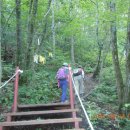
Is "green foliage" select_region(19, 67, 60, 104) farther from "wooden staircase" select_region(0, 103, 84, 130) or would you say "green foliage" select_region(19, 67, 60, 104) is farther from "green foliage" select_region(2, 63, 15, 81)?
"wooden staircase" select_region(0, 103, 84, 130)

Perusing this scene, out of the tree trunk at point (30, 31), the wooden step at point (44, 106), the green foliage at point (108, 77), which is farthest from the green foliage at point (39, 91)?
the green foliage at point (108, 77)

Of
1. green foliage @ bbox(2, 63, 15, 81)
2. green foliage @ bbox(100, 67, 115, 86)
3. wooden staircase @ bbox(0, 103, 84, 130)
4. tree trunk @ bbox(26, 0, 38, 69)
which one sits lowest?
wooden staircase @ bbox(0, 103, 84, 130)

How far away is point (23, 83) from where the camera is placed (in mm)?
13531

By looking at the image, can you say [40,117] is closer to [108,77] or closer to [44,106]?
[44,106]

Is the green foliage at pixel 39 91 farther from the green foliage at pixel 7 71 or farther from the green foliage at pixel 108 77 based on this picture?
the green foliage at pixel 108 77

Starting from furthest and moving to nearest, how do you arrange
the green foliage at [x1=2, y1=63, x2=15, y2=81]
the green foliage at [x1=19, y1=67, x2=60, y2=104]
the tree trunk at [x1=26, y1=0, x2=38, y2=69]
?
the green foliage at [x1=2, y1=63, x2=15, y2=81]
the tree trunk at [x1=26, y1=0, x2=38, y2=69]
the green foliage at [x1=19, y1=67, x2=60, y2=104]

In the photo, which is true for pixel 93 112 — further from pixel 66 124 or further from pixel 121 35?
pixel 121 35

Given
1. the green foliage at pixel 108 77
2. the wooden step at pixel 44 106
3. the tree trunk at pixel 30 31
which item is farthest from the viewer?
the green foliage at pixel 108 77

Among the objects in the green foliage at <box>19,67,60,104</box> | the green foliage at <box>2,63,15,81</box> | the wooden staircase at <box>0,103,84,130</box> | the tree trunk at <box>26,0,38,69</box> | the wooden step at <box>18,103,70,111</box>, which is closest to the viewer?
the wooden staircase at <box>0,103,84,130</box>

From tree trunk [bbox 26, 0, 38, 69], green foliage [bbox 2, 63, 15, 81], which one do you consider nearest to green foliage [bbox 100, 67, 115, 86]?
green foliage [bbox 2, 63, 15, 81]

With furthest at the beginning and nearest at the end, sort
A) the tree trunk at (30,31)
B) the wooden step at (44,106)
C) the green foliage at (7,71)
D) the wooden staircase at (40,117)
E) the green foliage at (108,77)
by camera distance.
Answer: the green foliage at (108,77)
the green foliage at (7,71)
the tree trunk at (30,31)
the wooden step at (44,106)
the wooden staircase at (40,117)

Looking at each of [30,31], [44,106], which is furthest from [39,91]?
[44,106]

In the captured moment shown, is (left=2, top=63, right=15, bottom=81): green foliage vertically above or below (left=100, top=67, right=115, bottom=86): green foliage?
above

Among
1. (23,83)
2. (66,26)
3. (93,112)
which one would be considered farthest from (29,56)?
(66,26)
